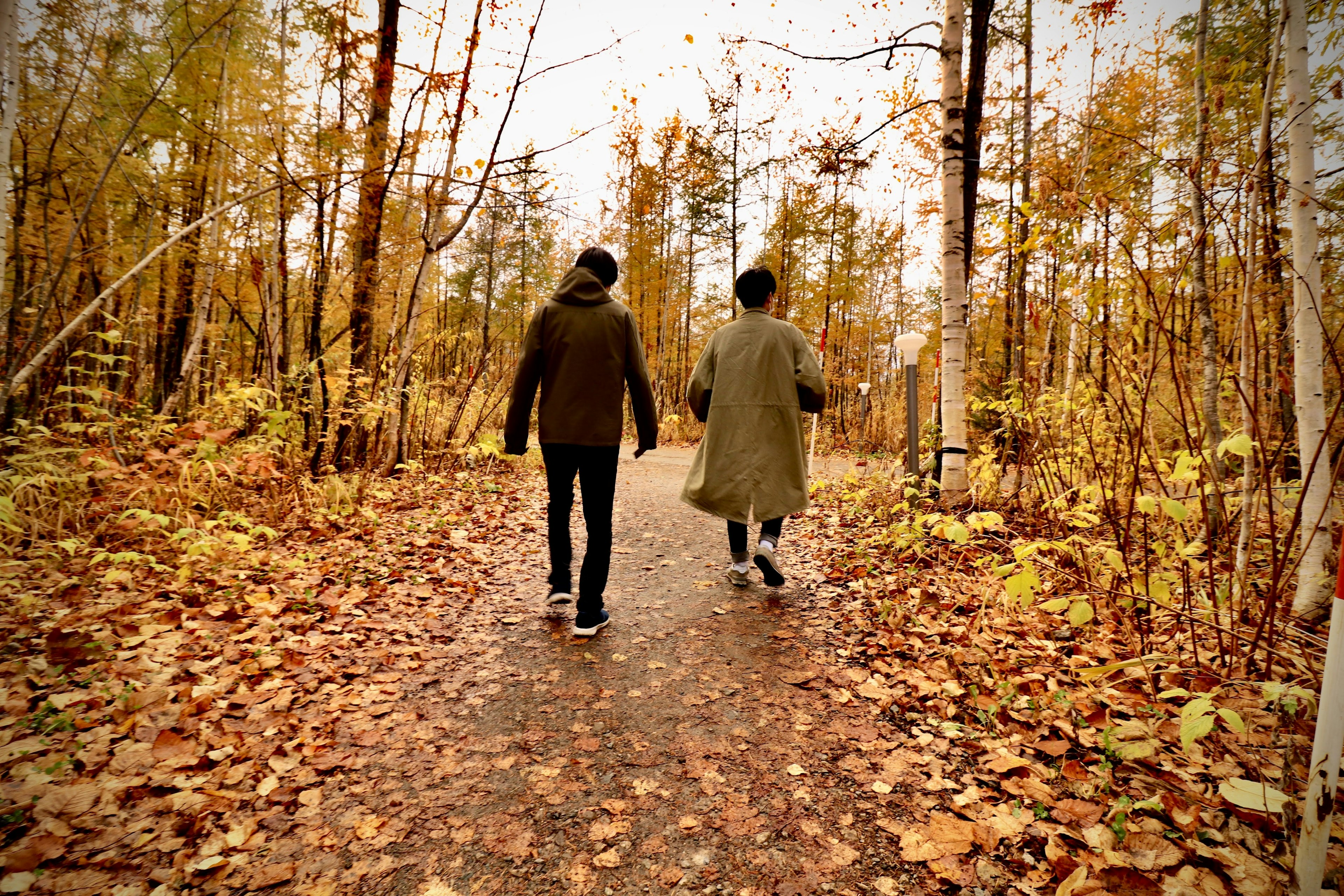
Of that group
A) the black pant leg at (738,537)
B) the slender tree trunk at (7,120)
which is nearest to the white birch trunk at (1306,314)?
the black pant leg at (738,537)

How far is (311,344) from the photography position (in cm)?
601

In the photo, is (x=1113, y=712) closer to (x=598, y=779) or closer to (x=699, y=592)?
(x=598, y=779)

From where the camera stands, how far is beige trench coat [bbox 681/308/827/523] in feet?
13.8

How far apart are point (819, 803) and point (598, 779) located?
0.87 m

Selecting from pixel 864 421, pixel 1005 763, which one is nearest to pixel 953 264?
pixel 1005 763

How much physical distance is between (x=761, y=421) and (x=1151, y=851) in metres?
3.04

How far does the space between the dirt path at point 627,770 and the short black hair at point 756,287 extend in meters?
2.42

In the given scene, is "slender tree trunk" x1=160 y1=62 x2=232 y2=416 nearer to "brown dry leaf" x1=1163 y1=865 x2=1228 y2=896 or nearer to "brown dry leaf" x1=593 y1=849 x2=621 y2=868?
"brown dry leaf" x1=593 y1=849 x2=621 y2=868

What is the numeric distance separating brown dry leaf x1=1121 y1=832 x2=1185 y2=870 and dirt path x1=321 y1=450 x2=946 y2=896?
27.2 inches

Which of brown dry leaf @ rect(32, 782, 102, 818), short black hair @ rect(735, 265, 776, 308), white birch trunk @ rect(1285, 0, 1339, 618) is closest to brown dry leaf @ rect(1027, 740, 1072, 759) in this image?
white birch trunk @ rect(1285, 0, 1339, 618)

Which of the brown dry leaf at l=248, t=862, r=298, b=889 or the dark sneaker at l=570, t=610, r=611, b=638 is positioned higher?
the dark sneaker at l=570, t=610, r=611, b=638

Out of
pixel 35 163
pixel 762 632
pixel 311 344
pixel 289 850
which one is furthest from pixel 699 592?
pixel 35 163

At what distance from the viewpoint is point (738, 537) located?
4.37 metres

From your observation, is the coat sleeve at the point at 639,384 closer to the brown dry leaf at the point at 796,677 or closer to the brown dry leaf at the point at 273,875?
the brown dry leaf at the point at 796,677
